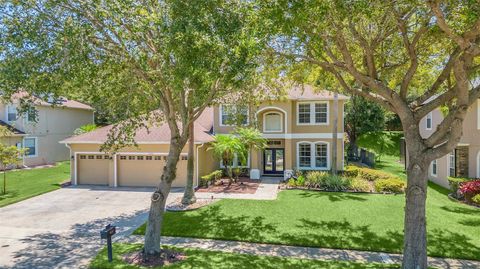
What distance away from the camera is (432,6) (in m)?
6.90

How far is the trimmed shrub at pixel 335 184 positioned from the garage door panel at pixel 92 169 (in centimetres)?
1409

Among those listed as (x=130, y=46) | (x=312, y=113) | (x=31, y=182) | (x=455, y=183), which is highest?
(x=130, y=46)

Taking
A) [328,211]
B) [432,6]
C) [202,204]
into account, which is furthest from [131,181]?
[432,6]

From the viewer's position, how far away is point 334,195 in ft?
59.0

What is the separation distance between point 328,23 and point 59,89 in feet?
24.2

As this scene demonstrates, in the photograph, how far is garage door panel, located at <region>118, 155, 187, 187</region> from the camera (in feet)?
67.9

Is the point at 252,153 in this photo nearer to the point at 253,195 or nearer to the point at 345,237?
the point at 253,195

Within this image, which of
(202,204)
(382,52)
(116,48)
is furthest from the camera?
(202,204)

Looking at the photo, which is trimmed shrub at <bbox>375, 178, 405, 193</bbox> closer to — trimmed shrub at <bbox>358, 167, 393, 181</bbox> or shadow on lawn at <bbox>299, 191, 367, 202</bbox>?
shadow on lawn at <bbox>299, 191, 367, 202</bbox>

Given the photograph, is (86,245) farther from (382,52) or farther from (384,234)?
(382,52)

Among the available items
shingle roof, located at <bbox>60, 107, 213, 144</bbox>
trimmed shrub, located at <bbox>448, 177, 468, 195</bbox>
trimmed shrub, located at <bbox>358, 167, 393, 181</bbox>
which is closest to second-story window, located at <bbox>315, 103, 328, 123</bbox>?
trimmed shrub, located at <bbox>358, 167, 393, 181</bbox>

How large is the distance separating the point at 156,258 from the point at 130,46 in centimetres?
603

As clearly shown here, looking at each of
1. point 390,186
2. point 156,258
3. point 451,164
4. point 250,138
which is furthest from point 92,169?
point 451,164

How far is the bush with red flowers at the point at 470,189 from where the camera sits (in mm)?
16703
